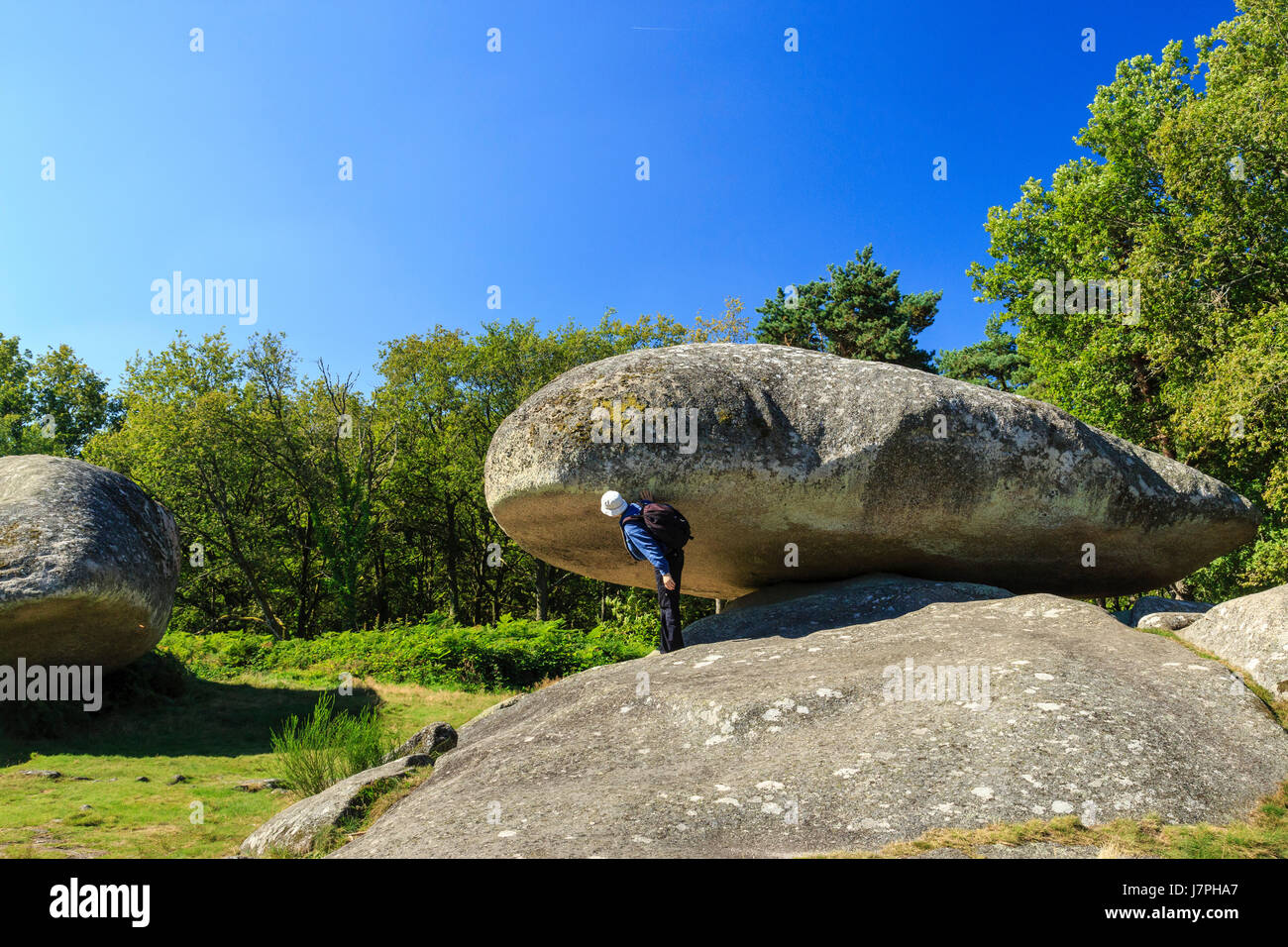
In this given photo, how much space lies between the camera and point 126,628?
1154 cm

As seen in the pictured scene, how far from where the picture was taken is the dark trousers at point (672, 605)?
9.39 metres

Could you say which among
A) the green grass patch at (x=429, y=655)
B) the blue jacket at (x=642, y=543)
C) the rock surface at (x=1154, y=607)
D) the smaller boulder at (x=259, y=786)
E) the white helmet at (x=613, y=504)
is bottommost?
the green grass patch at (x=429, y=655)

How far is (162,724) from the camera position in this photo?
11.8 metres

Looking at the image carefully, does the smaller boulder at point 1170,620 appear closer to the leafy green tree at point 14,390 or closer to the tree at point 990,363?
the tree at point 990,363

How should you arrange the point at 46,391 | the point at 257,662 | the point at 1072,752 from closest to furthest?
the point at 1072,752 → the point at 257,662 → the point at 46,391

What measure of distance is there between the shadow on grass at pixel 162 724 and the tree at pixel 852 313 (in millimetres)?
22165

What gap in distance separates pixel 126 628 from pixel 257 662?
803 cm

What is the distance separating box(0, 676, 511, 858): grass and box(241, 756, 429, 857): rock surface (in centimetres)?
37

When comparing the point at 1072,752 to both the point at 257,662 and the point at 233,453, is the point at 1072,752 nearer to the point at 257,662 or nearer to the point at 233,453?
the point at 257,662

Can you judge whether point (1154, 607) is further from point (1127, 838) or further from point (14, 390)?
point (14, 390)

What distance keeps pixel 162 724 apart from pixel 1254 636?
1325cm

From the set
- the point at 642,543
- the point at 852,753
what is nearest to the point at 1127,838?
the point at 852,753

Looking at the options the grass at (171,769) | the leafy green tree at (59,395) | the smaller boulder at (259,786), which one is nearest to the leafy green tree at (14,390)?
the leafy green tree at (59,395)
